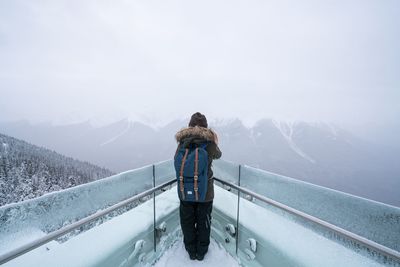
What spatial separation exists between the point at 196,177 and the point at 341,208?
1435 mm

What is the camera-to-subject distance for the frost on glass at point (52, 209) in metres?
1.46

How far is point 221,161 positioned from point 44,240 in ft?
8.06

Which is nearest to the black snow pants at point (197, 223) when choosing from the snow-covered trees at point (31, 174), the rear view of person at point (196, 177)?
the rear view of person at point (196, 177)

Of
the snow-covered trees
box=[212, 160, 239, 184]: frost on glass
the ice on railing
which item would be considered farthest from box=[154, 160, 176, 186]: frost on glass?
the snow-covered trees

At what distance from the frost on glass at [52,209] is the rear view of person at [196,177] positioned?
88cm

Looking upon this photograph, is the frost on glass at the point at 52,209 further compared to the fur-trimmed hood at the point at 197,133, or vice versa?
the fur-trimmed hood at the point at 197,133

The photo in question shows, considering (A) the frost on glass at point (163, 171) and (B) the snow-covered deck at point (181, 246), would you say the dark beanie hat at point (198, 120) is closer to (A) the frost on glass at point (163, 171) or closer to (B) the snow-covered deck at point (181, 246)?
(A) the frost on glass at point (163, 171)

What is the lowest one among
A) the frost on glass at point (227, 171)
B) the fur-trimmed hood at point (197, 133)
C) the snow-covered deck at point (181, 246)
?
the snow-covered deck at point (181, 246)

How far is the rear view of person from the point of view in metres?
1.81

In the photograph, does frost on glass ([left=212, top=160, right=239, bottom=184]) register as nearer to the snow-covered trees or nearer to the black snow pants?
the black snow pants

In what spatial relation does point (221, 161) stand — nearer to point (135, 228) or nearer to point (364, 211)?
point (135, 228)

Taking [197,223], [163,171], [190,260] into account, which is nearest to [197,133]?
[197,223]

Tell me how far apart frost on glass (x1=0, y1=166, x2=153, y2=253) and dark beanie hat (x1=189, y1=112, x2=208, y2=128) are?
45.4 inches

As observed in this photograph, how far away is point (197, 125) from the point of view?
2.03m
